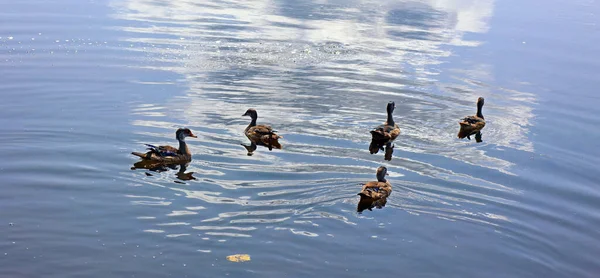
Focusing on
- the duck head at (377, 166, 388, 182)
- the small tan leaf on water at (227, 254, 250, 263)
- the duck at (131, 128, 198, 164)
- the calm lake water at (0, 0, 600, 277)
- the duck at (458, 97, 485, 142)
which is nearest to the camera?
the small tan leaf on water at (227, 254, 250, 263)

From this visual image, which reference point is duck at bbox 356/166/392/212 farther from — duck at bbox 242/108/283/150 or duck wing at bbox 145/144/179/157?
duck wing at bbox 145/144/179/157

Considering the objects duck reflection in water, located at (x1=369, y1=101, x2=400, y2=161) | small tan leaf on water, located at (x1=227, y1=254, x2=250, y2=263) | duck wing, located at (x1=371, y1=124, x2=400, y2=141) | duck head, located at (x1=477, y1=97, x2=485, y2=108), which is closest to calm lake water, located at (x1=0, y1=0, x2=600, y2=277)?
small tan leaf on water, located at (x1=227, y1=254, x2=250, y2=263)

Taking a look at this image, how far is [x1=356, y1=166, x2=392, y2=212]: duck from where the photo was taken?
13.8 m

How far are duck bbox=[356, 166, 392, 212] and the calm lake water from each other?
24cm

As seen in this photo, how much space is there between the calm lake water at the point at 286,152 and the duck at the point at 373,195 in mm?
236

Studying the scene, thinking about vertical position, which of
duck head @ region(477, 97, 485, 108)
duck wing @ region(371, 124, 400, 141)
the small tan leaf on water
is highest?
duck head @ region(477, 97, 485, 108)

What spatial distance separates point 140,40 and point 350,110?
32.8 ft

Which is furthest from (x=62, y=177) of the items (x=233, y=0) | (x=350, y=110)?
(x=233, y=0)

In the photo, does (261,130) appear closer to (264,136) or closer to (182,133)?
(264,136)

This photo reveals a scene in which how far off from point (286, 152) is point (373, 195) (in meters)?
3.56

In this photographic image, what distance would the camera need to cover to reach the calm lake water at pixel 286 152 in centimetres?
1190

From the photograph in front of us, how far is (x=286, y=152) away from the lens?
16859 millimetres

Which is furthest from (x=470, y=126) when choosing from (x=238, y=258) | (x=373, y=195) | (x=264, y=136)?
(x=238, y=258)

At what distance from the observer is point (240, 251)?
11.6m
